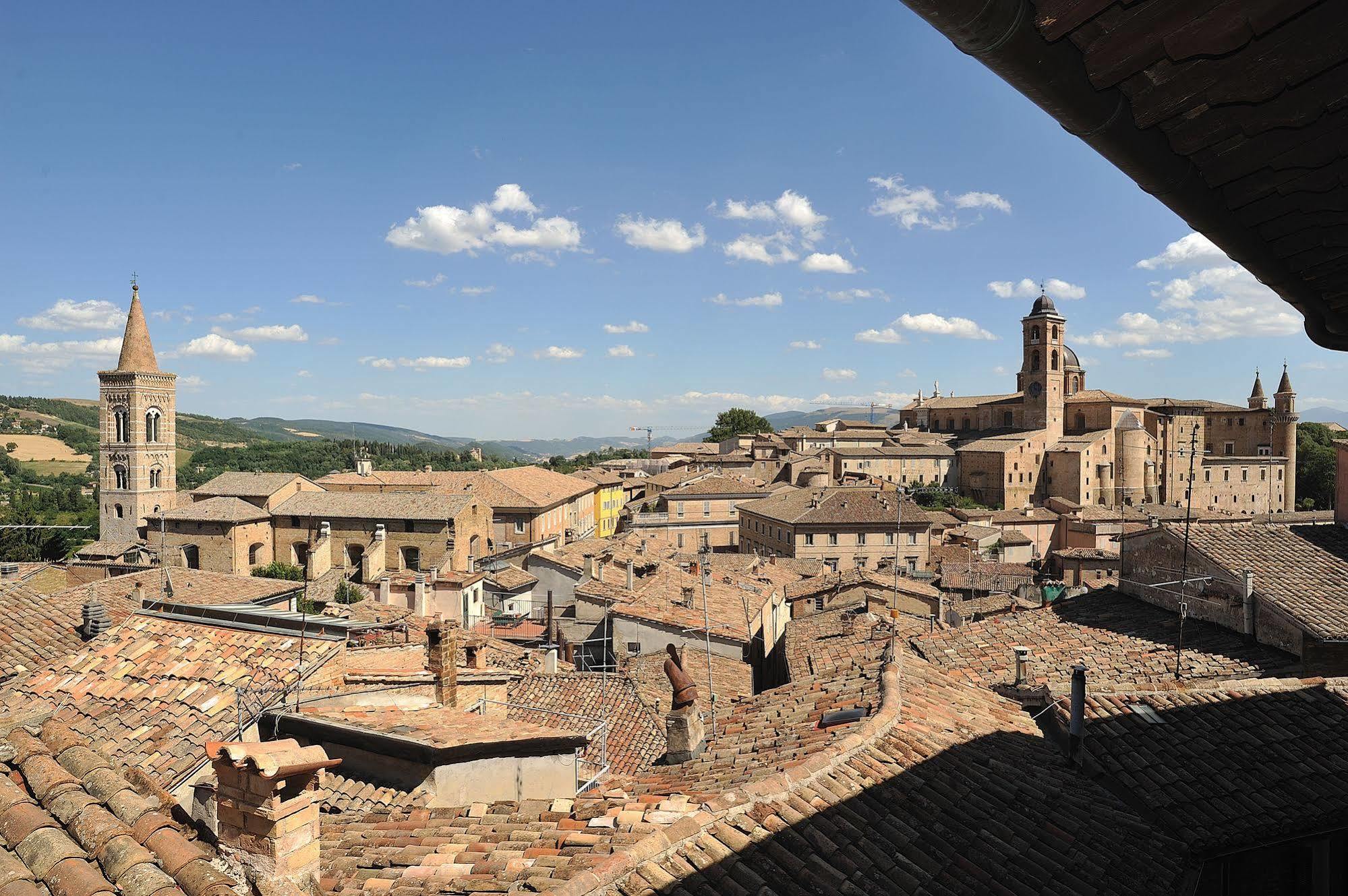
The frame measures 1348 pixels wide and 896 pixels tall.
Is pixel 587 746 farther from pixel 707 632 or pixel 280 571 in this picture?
pixel 280 571

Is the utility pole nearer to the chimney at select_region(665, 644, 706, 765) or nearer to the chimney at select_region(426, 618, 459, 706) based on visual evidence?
the chimney at select_region(665, 644, 706, 765)

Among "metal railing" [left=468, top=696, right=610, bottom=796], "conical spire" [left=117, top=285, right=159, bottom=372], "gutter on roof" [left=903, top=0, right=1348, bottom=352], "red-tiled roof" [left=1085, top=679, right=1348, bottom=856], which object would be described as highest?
"conical spire" [left=117, top=285, right=159, bottom=372]

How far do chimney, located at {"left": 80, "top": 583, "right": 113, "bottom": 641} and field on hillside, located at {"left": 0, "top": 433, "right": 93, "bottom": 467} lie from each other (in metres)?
123

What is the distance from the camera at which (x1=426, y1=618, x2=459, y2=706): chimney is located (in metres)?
9.02

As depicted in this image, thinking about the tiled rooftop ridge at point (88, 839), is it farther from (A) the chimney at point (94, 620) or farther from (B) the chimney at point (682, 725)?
(A) the chimney at point (94, 620)

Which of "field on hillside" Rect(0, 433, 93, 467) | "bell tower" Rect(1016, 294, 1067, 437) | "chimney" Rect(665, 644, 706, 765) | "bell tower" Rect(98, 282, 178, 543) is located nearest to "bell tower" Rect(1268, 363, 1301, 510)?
"bell tower" Rect(1016, 294, 1067, 437)

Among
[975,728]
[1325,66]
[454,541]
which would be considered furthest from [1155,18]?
[454,541]

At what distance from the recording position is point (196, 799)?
4.48 metres

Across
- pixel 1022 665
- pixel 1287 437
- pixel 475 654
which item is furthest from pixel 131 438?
pixel 1287 437

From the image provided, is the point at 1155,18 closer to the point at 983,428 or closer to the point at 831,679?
the point at 831,679

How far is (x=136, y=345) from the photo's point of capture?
52844 mm

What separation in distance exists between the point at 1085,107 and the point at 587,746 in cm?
799

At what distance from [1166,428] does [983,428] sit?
16.4m

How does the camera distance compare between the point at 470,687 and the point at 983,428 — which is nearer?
the point at 470,687
